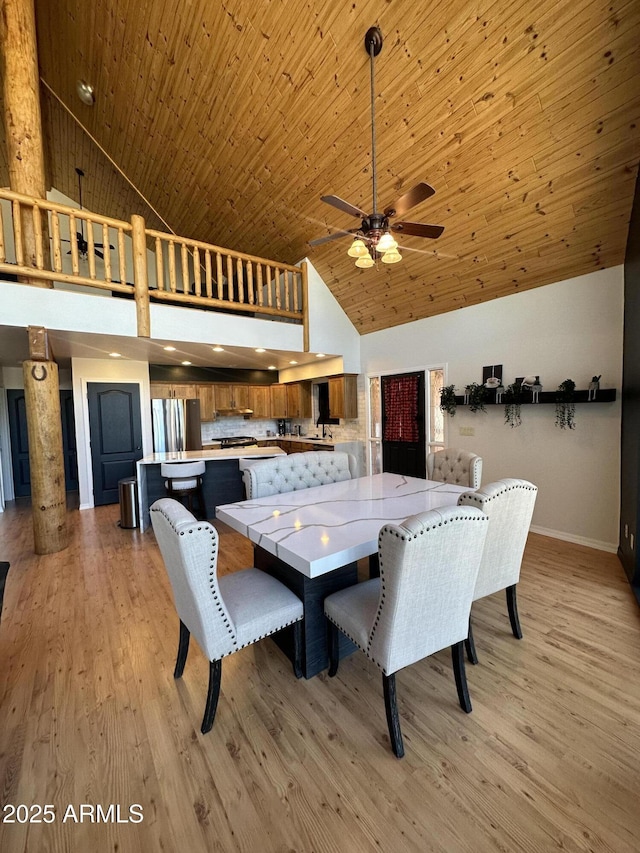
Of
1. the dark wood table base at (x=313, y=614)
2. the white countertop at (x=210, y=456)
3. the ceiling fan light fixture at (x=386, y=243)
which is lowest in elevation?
the dark wood table base at (x=313, y=614)

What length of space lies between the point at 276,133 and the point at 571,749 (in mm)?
5331

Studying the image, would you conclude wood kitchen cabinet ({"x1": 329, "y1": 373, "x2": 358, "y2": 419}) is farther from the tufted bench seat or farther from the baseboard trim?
the baseboard trim

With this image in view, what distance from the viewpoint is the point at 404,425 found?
569 cm

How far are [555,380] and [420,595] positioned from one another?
346 centimetres

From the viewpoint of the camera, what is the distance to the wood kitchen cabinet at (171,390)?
22.0 ft

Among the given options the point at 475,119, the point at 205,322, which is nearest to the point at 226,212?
the point at 205,322

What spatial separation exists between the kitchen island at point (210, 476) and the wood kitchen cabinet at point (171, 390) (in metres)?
2.05

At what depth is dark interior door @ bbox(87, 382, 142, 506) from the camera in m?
5.98

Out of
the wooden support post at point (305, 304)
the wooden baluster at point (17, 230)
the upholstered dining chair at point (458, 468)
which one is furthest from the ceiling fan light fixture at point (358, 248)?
the wooden baluster at point (17, 230)

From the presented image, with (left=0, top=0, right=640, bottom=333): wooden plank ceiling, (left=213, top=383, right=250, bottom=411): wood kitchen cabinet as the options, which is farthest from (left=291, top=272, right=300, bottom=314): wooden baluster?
(left=213, top=383, right=250, bottom=411): wood kitchen cabinet

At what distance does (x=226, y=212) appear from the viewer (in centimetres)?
545

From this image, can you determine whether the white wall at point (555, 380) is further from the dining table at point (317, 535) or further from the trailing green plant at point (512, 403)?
the dining table at point (317, 535)

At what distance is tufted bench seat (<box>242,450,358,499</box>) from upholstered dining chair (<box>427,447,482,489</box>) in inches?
33.0

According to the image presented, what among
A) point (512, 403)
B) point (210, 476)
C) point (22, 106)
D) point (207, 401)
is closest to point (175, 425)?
point (207, 401)
